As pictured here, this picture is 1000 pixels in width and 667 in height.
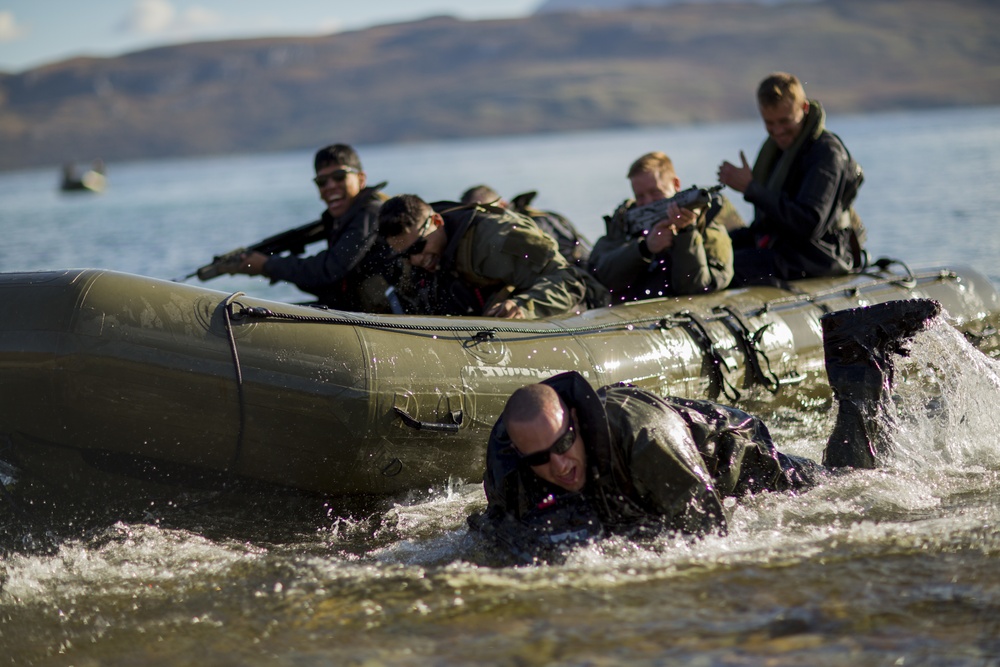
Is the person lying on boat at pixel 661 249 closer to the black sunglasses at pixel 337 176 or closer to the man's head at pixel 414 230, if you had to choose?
the man's head at pixel 414 230

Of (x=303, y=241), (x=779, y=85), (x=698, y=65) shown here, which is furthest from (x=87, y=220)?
(x=698, y=65)

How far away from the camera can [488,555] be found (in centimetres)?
440

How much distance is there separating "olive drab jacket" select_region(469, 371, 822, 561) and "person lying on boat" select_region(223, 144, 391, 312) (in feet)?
8.06

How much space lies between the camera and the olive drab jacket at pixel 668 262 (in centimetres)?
626

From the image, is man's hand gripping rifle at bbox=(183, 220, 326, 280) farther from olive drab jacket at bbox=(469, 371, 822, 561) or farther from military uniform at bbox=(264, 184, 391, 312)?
olive drab jacket at bbox=(469, 371, 822, 561)

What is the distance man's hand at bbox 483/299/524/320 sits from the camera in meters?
5.69

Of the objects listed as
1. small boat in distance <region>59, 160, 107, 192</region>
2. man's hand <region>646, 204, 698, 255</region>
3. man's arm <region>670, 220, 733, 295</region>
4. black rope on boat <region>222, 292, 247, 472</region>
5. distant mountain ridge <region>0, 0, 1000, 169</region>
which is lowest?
black rope on boat <region>222, 292, 247, 472</region>

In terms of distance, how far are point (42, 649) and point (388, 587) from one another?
124 cm

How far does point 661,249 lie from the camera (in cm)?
618

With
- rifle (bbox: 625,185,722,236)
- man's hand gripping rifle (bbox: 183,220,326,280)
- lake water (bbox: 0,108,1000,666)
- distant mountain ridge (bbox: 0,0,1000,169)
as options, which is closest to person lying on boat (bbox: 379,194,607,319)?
rifle (bbox: 625,185,722,236)

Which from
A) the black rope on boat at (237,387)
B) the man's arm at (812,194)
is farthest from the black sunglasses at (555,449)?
the man's arm at (812,194)

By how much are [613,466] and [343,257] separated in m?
3.00

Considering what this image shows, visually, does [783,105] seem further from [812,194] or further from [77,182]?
[77,182]

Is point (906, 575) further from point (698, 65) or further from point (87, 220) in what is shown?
point (698, 65)
